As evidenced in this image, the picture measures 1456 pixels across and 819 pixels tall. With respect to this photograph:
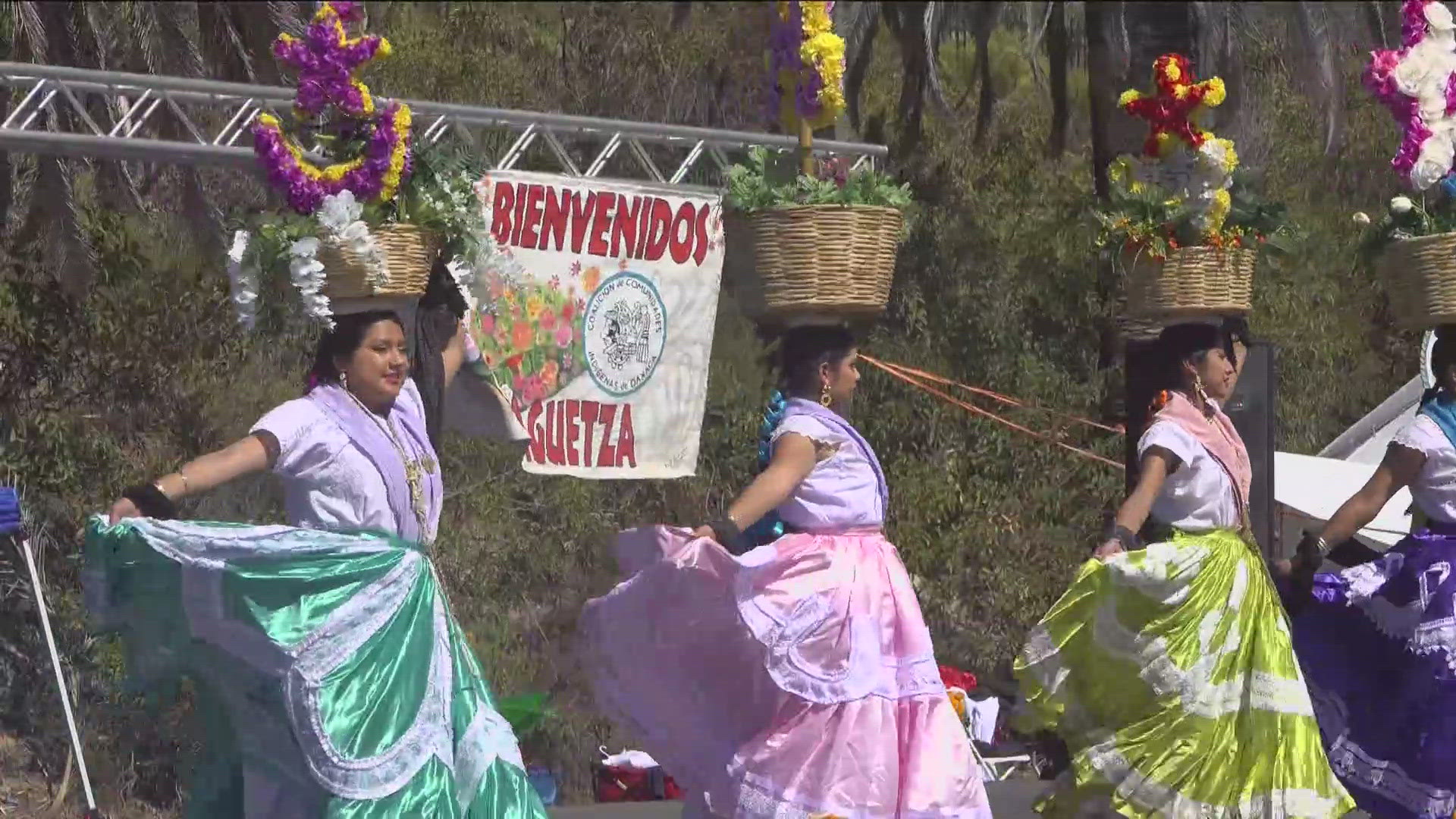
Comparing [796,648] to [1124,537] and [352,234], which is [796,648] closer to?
[1124,537]

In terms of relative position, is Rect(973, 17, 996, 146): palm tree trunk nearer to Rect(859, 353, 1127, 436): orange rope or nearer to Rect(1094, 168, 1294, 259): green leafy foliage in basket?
Rect(859, 353, 1127, 436): orange rope

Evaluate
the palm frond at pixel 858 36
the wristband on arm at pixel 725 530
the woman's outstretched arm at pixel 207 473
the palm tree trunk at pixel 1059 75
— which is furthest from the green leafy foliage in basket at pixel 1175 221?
the palm frond at pixel 858 36

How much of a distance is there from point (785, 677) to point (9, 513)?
3541 millimetres

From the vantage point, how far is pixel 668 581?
600cm

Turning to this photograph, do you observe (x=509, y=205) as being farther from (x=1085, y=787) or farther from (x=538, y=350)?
(x=1085, y=787)

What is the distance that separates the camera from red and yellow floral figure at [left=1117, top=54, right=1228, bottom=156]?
22.2 feet

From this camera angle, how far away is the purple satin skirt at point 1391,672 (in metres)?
6.70

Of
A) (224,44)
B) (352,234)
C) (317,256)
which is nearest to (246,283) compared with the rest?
(317,256)

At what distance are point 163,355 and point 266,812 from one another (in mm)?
7058

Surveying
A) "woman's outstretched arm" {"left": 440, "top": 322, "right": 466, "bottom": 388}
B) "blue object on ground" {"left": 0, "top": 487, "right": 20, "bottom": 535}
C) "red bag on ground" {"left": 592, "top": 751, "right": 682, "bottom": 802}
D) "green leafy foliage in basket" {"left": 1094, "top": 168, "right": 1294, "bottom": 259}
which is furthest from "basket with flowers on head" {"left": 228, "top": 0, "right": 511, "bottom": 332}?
"red bag on ground" {"left": 592, "top": 751, "right": 682, "bottom": 802}

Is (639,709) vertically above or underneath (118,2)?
underneath

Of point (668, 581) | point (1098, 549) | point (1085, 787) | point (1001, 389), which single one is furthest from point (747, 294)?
point (1001, 389)

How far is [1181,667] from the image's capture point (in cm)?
639

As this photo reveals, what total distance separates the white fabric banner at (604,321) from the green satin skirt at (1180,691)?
3.39m
